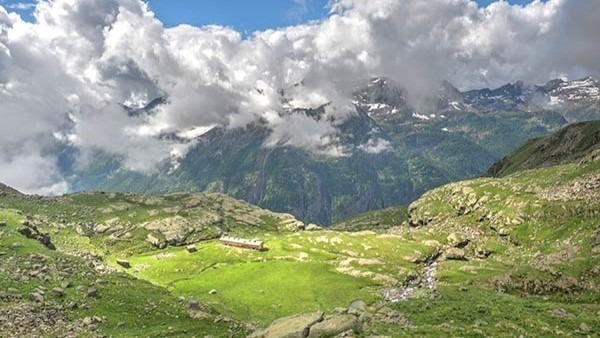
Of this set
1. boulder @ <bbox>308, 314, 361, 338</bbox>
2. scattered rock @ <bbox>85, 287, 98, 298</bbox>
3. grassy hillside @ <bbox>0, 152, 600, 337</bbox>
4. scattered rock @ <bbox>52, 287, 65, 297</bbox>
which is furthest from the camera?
scattered rock @ <bbox>85, 287, 98, 298</bbox>

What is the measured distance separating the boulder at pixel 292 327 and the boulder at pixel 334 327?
0.83 meters

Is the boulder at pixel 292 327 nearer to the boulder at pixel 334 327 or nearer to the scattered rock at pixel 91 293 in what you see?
the boulder at pixel 334 327

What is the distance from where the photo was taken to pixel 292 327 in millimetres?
48406

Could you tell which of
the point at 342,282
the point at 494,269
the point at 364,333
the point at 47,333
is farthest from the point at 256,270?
the point at 364,333

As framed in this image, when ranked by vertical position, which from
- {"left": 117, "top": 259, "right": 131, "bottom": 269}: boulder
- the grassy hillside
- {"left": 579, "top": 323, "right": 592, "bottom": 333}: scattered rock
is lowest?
{"left": 579, "top": 323, "right": 592, "bottom": 333}: scattered rock

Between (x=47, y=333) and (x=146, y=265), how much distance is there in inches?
5159

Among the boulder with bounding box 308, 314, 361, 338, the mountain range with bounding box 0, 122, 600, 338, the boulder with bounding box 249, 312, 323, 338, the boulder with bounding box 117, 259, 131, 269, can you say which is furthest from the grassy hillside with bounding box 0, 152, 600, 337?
the boulder with bounding box 117, 259, 131, 269

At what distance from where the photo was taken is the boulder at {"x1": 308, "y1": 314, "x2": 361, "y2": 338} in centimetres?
4688

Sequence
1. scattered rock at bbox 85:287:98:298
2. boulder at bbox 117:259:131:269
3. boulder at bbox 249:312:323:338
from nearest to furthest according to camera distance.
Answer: boulder at bbox 249:312:323:338
scattered rock at bbox 85:287:98:298
boulder at bbox 117:259:131:269

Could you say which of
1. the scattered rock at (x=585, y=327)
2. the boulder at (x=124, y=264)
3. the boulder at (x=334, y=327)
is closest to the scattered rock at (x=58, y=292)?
the boulder at (x=334, y=327)

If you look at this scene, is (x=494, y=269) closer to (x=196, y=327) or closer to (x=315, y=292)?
(x=315, y=292)

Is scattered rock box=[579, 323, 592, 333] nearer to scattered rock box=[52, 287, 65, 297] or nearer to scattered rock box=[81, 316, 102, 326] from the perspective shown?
scattered rock box=[81, 316, 102, 326]

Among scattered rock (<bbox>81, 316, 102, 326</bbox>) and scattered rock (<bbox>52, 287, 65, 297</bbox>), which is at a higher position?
scattered rock (<bbox>52, 287, 65, 297</bbox>)

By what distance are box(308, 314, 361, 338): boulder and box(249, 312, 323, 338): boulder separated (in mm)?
829
